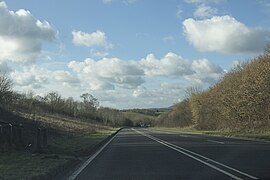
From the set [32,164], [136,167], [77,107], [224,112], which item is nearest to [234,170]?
[136,167]

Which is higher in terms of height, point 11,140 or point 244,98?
point 244,98

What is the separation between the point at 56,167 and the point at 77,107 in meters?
141

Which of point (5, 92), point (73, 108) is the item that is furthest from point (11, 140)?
point (73, 108)

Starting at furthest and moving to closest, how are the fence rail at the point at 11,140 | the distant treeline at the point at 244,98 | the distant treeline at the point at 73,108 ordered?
the distant treeline at the point at 73,108
the distant treeline at the point at 244,98
the fence rail at the point at 11,140

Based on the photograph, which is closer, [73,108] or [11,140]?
[11,140]

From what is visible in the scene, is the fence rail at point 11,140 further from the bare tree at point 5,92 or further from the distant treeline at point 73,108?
the distant treeline at point 73,108

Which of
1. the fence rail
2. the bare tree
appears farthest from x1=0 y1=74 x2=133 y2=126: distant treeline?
the fence rail

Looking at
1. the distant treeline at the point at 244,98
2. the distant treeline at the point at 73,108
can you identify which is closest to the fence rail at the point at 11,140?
the distant treeline at the point at 244,98

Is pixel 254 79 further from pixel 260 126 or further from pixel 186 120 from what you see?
pixel 186 120

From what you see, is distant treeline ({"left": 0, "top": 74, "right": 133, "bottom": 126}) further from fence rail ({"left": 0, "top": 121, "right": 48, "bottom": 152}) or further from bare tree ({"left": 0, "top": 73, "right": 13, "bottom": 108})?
fence rail ({"left": 0, "top": 121, "right": 48, "bottom": 152})

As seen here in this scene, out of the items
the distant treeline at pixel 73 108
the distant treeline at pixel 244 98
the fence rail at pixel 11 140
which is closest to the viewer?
the fence rail at pixel 11 140

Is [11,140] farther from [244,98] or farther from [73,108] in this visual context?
[73,108]

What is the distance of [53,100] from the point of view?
454 feet

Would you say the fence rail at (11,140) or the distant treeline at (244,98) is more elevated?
the distant treeline at (244,98)
